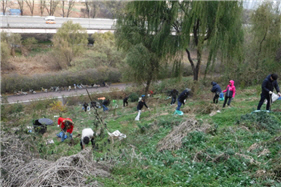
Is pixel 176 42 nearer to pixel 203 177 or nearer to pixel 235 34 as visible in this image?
pixel 235 34

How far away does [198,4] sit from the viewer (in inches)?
519

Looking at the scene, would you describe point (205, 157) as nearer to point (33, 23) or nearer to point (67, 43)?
point (67, 43)

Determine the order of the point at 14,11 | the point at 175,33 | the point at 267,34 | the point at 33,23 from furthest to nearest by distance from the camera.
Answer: the point at 14,11 < the point at 33,23 < the point at 267,34 < the point at 175,33

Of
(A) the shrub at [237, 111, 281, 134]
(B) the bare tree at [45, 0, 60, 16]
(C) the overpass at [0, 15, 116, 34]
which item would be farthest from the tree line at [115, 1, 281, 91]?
(B) the bare tree at [45, 0, 60, 16]

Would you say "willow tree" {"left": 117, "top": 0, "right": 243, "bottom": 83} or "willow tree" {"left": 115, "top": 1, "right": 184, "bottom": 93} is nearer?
"willow tree" {"left": 117, "top": 0, "right": 243, "bottom": 83}

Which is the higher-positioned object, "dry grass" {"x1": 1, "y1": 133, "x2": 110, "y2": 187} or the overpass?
the overpass

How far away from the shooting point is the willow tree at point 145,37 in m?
14.1

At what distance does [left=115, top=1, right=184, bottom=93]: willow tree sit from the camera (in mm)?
14125

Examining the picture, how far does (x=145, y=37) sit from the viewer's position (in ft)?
48.8

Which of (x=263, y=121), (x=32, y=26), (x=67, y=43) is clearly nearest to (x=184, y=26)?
(x=263, y=121)

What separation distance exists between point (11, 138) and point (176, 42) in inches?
420

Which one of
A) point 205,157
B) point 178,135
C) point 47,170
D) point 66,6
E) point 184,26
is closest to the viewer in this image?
point 47,170

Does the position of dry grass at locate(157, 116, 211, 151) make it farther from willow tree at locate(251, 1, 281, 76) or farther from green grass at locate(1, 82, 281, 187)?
willow tree at locate(251, 1, 281, 76)

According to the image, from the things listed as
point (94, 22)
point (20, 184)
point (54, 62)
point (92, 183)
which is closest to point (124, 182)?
point (92, 183)
